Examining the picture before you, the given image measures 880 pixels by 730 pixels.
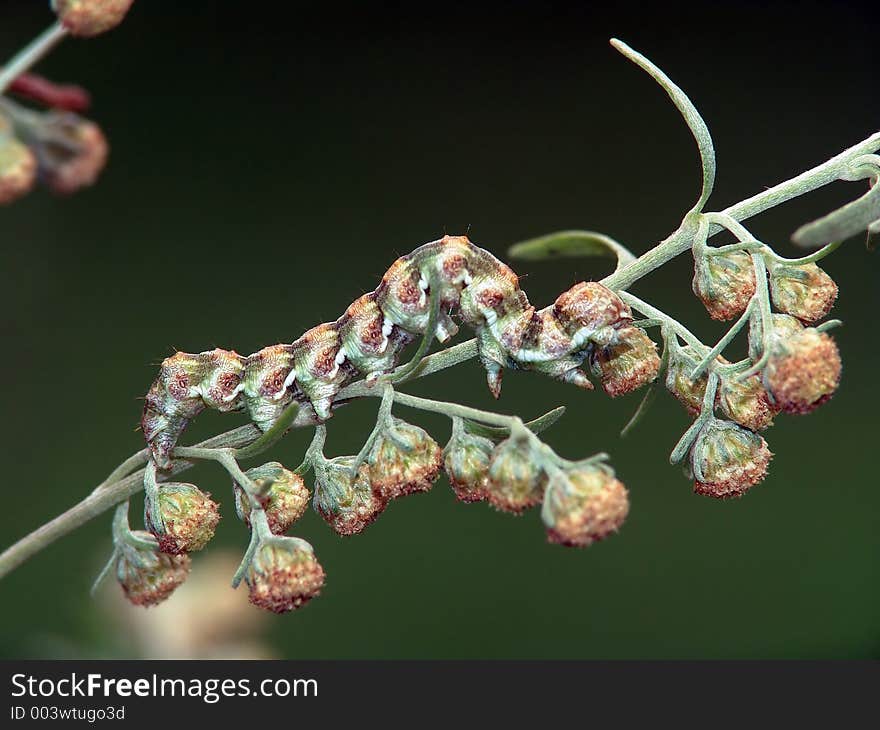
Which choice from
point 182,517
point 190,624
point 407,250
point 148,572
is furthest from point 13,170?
point 407,250

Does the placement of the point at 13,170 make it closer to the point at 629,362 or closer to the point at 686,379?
the point at 629,362

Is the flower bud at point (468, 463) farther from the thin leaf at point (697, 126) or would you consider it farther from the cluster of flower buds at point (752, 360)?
the thin leaf at point (697, 126)

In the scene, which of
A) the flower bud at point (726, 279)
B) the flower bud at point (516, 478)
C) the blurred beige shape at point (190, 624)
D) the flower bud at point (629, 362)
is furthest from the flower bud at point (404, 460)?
the blurred beige shape at point (190, 624)

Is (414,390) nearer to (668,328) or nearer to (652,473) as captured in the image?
(652,473)

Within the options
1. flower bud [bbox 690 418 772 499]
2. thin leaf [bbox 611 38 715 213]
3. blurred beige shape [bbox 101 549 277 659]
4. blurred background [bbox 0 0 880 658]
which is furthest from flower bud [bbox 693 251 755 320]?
blurred background [bbox 0 0 880 658]

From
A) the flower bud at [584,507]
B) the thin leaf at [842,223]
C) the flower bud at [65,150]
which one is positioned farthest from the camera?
the flower bud at [65,150]

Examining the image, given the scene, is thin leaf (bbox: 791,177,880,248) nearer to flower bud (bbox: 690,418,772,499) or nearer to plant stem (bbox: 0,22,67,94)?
flower bud (bbox: 690,418,772,499)

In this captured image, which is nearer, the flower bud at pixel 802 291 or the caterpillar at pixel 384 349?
the flower bud at pixel 802 291
